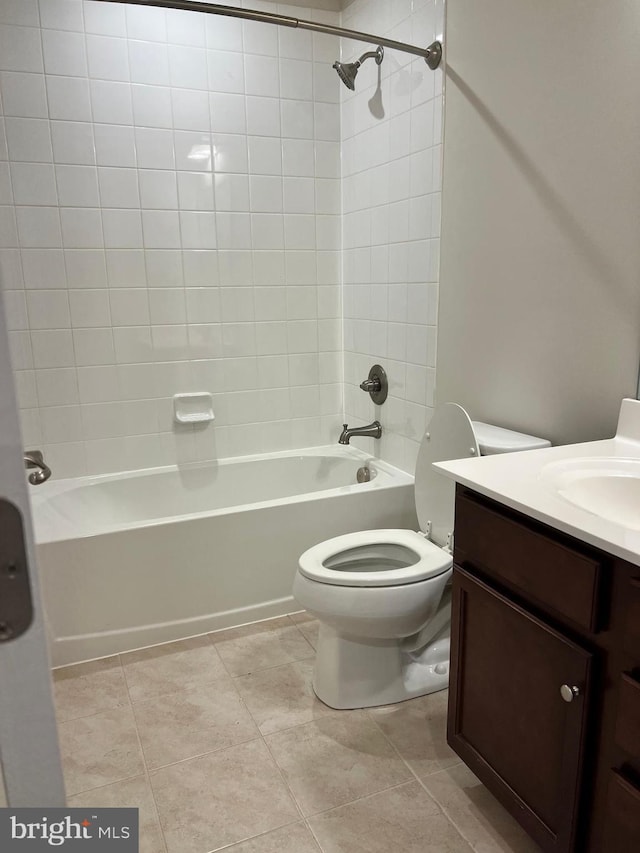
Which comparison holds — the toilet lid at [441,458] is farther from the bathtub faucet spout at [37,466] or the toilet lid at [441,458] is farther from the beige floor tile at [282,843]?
the bathtub faucet spout at [37,466]

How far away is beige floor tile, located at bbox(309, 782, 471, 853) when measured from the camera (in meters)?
1.37

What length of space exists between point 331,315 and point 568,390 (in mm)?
1478

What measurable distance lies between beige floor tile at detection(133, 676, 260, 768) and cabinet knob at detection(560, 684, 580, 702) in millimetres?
982

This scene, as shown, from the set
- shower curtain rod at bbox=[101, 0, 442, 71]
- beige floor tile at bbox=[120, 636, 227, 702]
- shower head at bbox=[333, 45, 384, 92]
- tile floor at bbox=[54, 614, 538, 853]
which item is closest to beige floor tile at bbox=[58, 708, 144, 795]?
tile floor at bbox=[54, 614, 538, 853]

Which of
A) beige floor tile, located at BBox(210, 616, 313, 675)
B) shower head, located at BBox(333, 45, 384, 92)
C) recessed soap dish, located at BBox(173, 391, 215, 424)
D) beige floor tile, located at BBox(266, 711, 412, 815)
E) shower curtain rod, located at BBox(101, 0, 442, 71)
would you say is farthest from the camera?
recessed soap dish, located at BBox(173, 391, 215, 424)

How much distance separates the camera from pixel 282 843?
139 centimetres

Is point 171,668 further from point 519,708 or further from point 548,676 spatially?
point 548,676

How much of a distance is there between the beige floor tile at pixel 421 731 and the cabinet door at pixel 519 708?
20 centimetres

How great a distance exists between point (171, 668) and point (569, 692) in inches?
55.5

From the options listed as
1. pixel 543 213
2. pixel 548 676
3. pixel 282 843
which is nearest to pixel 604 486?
pixel 548 676

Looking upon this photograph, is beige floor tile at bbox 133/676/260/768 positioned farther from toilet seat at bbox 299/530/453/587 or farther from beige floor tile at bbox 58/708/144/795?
toilet seat at bbox 299/530/453/587

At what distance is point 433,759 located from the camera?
5.35 feet

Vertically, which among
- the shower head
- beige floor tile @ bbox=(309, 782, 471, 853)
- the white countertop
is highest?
the shower head

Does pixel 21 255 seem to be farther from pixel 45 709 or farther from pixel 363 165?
pixel 45 709
